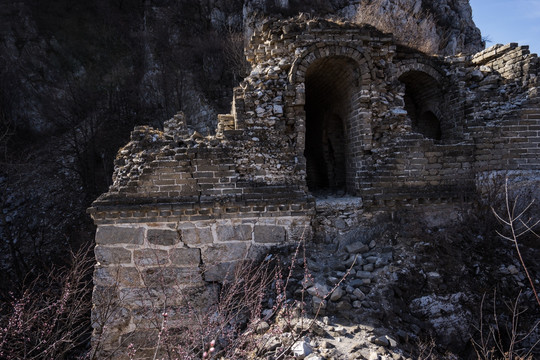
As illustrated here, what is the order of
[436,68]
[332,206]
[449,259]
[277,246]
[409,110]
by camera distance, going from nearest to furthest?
[449,259] < [277,246] < [332,206] < [436,68] < [409,110]

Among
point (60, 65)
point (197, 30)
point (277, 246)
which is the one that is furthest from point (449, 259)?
point (60, 65)

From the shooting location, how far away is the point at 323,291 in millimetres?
3867

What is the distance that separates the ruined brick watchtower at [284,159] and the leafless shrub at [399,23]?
7485mm

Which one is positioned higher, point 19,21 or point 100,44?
point 19,21

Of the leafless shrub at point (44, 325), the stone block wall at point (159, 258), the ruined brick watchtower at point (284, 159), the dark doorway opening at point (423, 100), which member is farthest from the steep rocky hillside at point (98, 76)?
the dark doorway opening at point (423, 100)

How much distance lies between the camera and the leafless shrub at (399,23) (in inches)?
485

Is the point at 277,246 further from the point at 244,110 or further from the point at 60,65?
the point at 60,65

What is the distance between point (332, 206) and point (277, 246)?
115cm

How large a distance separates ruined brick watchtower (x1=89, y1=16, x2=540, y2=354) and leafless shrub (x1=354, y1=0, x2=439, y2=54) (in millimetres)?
7485

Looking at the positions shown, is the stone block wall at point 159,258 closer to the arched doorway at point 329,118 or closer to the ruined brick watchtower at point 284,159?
the ruined brick watchtower at point 284,159

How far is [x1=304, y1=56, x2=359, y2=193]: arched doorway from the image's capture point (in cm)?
560

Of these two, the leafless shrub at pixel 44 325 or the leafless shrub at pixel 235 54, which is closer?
the leafless shrub at pixel 44 325

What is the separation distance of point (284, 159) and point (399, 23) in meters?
12.5

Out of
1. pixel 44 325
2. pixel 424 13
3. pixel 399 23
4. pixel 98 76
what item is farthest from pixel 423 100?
pixel 98 76
